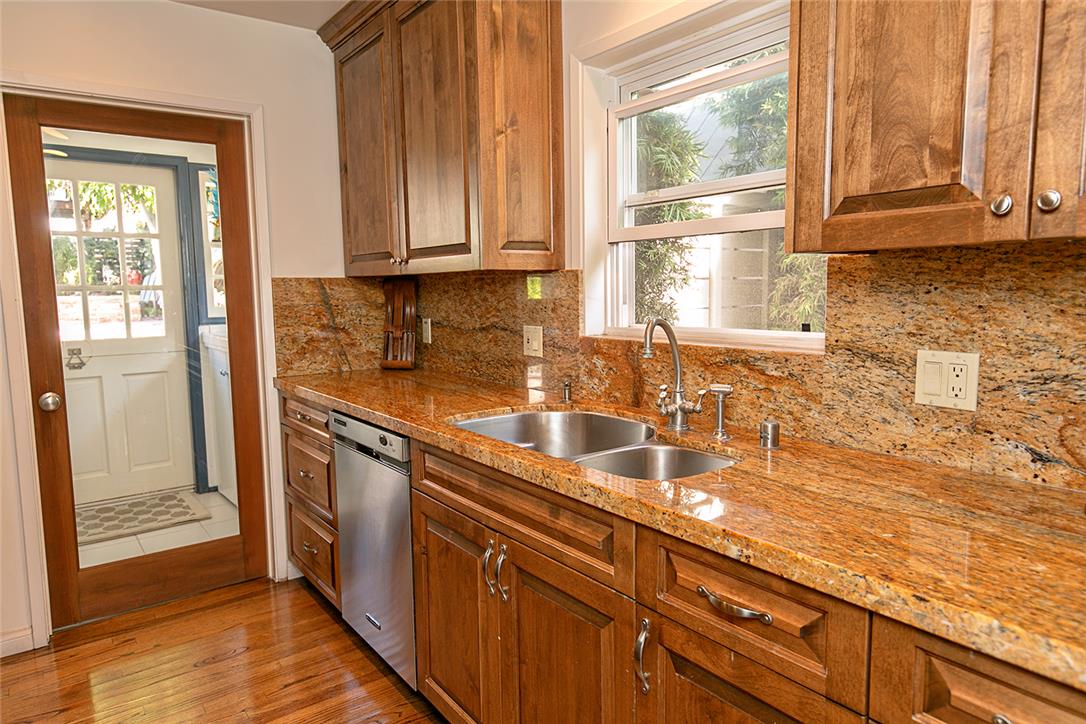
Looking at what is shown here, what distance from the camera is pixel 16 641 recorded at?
254 cm

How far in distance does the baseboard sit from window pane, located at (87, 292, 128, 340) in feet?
3.87

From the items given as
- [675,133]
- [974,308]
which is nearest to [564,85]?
[675,133]

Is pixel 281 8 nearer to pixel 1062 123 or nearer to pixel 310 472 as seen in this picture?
pixel 310 472

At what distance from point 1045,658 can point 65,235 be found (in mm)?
3265

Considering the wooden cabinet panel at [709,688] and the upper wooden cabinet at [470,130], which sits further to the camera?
the upper wooden cabinet at [470,130]

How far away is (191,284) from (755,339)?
2.45 meters

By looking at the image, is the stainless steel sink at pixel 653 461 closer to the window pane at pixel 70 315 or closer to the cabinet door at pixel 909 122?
the cabinet door at pixel 909 122

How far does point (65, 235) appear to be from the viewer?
8.72 ft

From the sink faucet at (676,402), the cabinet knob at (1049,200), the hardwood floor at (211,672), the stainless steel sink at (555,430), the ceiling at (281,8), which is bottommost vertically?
the hardwood floor at (211,672)

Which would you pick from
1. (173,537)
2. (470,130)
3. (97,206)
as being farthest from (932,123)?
(173,537)

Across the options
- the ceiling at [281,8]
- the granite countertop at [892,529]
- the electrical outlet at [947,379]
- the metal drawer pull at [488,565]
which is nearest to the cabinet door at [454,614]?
the metal drawer pull at [488,565]

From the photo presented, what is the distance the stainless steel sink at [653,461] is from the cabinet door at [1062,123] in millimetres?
884

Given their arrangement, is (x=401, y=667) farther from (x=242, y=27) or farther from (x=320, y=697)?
(x=242, y=27)

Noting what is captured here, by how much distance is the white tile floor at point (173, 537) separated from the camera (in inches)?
110
